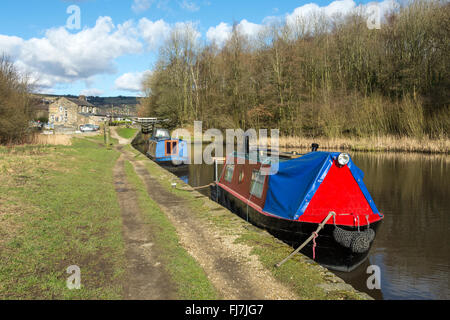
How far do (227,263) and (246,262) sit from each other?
0.34 m

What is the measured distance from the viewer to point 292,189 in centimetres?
732

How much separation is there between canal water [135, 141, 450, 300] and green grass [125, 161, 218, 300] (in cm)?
333

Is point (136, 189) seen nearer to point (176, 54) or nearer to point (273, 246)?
point (273, 246)

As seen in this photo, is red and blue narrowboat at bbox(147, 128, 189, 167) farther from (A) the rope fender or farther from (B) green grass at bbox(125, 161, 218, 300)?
(A) the rope fender

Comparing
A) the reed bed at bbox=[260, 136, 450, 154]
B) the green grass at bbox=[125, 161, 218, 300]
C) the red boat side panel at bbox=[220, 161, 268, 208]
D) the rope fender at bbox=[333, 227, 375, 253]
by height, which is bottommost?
the green grass at bbox=[125, 161, 218, 300]

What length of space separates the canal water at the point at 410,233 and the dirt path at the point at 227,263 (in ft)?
7.82

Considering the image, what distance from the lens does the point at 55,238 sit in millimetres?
5938

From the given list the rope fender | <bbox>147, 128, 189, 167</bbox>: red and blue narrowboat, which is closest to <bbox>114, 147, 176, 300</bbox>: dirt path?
the rope fender

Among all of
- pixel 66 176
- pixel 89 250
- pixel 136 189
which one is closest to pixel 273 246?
pixel 89 250

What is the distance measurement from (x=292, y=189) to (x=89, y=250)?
4335 millimetres

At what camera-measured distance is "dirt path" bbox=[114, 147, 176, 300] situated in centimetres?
434

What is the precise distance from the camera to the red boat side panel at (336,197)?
665 centimetres

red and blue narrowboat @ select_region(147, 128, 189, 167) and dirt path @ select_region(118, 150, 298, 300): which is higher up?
red and blue narrowboat @ select_region(147, 128, 189, 167)

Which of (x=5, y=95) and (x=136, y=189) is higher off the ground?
(x=5, y=95)
